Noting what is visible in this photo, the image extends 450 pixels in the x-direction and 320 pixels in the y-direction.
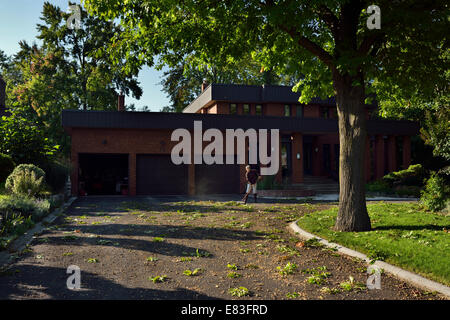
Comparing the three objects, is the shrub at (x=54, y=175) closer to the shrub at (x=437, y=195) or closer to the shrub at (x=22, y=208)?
the shrub at (x=22, y=208)

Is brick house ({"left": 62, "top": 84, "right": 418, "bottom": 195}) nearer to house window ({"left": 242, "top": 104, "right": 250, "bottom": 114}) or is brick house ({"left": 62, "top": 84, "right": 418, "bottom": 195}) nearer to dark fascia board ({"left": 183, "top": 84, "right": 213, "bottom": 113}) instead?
house window ({"left": 242, "top": 104, "right": 250, "bottom": 114})

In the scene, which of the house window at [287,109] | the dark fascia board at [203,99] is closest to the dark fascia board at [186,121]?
the house window at [287,109]

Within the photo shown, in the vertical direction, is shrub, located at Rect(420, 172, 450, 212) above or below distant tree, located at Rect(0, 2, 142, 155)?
below

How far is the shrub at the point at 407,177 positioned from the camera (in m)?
24.8

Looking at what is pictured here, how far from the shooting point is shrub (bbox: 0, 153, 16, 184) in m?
15.9

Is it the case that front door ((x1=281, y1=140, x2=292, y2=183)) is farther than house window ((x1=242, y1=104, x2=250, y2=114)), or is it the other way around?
house window ((x1=242, y1=104, x2=250, y2=114))

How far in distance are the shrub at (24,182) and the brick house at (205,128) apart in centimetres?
819

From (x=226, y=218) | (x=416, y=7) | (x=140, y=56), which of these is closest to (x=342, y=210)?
(x=226, y=218)

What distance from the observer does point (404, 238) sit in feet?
26.5

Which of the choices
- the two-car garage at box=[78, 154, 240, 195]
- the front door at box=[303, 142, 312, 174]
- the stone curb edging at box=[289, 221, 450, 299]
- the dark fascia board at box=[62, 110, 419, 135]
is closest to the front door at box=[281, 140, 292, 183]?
the dark fascia board at box=[62, 110, 419, 135]

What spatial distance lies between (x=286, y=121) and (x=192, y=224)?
16545mm

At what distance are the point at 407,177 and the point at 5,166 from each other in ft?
77.8

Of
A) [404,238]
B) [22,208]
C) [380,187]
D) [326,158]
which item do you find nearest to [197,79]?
[326,158]
